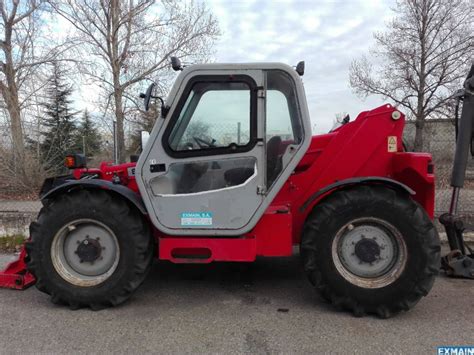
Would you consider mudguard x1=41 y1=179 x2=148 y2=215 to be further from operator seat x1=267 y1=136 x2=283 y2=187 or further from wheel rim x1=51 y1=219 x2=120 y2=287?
operator seat x1=267 y1=136 x2=283 y2=187

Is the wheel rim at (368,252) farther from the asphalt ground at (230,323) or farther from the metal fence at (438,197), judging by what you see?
the metal fence at (438,197)

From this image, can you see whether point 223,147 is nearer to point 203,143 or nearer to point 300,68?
point 203,143

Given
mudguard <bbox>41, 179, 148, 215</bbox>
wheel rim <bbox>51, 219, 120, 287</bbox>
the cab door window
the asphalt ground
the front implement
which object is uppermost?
the cab door window

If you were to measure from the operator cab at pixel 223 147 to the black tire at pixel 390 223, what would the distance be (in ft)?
1.76

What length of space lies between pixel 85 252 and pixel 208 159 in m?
1.48

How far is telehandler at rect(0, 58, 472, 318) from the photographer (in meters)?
3.33

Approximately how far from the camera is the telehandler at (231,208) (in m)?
3.33

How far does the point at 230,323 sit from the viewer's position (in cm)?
320

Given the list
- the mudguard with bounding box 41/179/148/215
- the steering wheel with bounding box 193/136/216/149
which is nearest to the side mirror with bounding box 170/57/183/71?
the steering wheel with bounding box 193/136/216/149

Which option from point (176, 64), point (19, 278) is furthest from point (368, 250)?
point (19, 278)

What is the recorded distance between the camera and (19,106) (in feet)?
38.5

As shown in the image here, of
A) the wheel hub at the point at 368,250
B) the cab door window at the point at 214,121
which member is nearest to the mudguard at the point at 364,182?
the wheel hub at the point at 368,250

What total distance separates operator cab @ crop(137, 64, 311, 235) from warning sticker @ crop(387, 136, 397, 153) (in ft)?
2.84

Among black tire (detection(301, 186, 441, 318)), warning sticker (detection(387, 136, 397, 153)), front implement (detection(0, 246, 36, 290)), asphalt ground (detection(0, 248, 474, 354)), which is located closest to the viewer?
asphalt ground (detection(0, 248, 474, 354))
